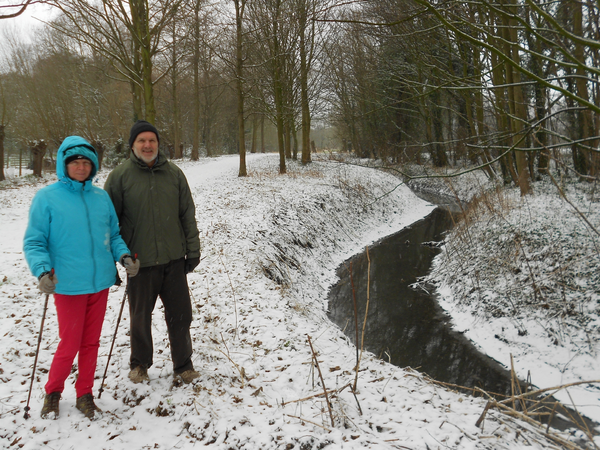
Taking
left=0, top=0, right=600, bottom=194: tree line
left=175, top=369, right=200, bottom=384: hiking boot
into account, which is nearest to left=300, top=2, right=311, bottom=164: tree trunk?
left=0, top=0, right=600, bottom=194: tree line

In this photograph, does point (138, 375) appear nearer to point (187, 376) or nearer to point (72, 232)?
point (187, 376)

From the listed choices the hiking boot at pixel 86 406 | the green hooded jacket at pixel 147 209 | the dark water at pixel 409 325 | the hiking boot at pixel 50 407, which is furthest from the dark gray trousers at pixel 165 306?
the dark water at pixel 409 325

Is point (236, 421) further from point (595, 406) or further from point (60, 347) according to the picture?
point (595, 406)

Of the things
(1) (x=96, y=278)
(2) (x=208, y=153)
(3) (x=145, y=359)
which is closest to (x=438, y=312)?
(3) (x=145, y=359)

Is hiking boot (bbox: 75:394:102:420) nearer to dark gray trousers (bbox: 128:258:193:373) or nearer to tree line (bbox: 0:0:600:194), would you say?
dark gray trousers (bbox: 128:258:193:373)

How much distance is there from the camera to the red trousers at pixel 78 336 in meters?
2.84

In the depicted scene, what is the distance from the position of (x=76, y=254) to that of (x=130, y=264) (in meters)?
0.39

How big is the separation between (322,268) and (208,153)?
25.7m

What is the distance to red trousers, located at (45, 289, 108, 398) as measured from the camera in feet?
9.32

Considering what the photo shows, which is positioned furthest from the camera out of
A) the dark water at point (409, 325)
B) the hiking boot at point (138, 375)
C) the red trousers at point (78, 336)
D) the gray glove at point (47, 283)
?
the dark water at point (409, 325)

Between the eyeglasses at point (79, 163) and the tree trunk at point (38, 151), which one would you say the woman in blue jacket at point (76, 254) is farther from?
the tree trunk at point (38, 151)

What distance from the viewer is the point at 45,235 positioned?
2.78m

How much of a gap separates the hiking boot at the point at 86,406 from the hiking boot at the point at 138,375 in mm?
433

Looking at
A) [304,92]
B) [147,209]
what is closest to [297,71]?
[304,92]
